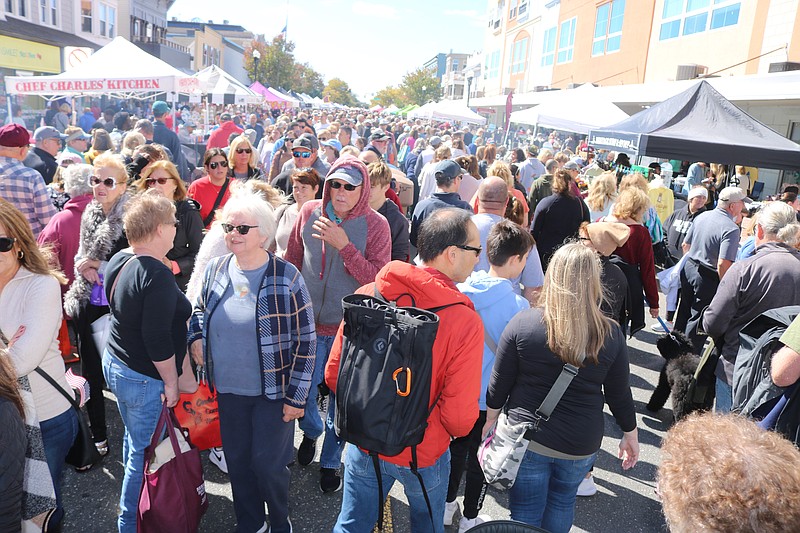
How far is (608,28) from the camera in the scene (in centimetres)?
2522

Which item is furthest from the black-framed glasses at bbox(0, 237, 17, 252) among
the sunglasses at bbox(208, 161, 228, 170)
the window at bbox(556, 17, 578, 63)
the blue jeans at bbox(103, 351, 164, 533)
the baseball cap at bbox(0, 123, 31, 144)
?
the window at bbox(556, 17, 578, 63)

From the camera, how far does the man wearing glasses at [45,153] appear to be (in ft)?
22.2

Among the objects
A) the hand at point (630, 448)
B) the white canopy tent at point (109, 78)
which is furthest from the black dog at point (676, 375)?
the white canopy tent at point (109, 78)

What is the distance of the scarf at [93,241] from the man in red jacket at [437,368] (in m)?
2.04

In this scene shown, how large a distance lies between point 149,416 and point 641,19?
24.0 metres

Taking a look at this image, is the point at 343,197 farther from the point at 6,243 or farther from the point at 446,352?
the point at 6,243

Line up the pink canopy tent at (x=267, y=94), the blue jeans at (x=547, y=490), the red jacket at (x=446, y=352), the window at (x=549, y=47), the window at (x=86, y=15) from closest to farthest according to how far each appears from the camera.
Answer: the red jacket at (x=446, y=352), the blue jeans at (x=547, y=490), the pink canopy tent at (x=267, y=94), the window at (x=86, y=15), the window at (x=549, y=47)

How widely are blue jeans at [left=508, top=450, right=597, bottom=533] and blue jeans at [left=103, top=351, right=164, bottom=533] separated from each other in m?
1.87

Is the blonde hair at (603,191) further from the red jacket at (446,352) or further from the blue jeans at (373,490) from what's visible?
the blue jeans at (373,490)

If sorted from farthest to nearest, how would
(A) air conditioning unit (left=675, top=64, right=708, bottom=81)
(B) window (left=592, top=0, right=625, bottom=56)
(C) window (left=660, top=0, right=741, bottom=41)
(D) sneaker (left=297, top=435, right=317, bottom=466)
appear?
(B) window (left=592, top=0, right=625, bottom=56) → (A) air conditioning unit (left=675, top=64, right=708, bottom=81) → (C) window (left=660, top=0, right=741, bottom=41) → (D) sneaker (left=297, top=435, right=317, bottom=466)

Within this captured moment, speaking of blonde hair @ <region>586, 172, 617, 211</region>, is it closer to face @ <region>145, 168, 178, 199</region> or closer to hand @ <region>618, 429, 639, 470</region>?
hand @ <region>618, 429, 639, 470</region>

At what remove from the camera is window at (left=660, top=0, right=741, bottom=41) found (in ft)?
52.2

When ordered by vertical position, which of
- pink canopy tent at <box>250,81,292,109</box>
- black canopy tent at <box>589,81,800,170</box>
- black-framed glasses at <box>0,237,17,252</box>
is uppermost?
pink canopy tent at <box>250,81,292,109</box>

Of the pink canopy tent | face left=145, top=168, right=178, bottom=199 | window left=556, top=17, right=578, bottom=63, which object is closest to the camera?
face left=145, top=168, right=178, bottom=199
